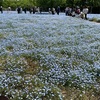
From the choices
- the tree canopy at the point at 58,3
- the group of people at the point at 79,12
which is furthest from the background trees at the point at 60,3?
the group of people at the point at 79,12

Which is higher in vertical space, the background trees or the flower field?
the flower field

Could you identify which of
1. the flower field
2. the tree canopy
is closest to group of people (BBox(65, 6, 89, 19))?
the flower field

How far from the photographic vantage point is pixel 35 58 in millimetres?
8078

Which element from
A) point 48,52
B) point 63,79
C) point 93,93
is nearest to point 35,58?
point 48,52

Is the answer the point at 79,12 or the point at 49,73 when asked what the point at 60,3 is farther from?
the point at 49,73

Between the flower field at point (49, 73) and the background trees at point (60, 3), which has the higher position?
the flower field at point (49, 73)

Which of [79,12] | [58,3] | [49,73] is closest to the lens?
[49,73]

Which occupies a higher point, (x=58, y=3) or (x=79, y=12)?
(x=79, y=12)

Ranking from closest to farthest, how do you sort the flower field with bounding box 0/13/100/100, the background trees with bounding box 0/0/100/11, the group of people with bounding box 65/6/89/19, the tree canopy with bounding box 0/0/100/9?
the flower field with bounding box 0/13/100/100 → the group of people with bounding box 65/6/89/19 → the background trees with bounding box 0/0/100/11 → the tree canopy with bounding box 0/0/100/9

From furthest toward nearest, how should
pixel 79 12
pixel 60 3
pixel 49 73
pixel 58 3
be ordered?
pixel 60 3
pixel 58 3
pixel 79 12
pixel 49 73

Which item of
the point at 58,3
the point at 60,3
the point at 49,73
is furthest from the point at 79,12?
the point at 60,3

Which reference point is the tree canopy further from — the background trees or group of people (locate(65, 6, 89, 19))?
group of people (locate(65, 6, 89, 19))

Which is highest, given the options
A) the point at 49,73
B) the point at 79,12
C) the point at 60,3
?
the point at 49,73

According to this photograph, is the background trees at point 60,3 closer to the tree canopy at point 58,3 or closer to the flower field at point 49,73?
the tree canopy at point 58,3
